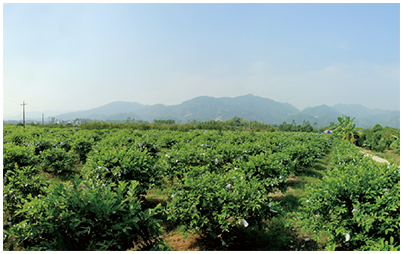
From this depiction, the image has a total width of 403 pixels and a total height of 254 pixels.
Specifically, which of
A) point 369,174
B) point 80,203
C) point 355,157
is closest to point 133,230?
point 80,203

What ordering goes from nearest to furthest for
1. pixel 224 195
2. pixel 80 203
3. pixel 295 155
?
pixel 80 203 < pixel 224 195 < pixel 295 155

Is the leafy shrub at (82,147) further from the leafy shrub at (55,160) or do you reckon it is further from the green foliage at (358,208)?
the green foliage at (358,208)

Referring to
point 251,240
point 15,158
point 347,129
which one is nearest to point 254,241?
point 251,240

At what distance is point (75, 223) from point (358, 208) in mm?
4473

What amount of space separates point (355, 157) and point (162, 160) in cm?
717

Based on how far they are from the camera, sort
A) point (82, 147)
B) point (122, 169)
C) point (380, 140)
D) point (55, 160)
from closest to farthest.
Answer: point (122, 169)
point (55, 160)
point (82, 147)
point (380, 140)

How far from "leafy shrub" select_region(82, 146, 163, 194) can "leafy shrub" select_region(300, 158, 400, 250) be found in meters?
3.67

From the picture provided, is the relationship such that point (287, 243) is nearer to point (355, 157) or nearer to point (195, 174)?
point (195, 174)

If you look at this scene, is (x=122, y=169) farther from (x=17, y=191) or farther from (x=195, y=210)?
(x=195, y=210)

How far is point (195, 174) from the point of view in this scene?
4668 millimetres

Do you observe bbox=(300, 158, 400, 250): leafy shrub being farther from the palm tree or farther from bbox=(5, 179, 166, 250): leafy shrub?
the palm tree

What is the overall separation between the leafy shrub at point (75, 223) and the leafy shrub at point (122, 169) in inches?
79.8

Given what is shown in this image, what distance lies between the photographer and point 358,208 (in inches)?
135

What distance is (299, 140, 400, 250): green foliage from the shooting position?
10.6ft
